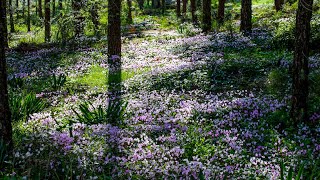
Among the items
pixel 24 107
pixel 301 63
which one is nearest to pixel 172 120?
pixel 301 63

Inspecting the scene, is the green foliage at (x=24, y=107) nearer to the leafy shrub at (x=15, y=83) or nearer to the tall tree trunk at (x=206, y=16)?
the leafy shrub at (x=15, y=83)

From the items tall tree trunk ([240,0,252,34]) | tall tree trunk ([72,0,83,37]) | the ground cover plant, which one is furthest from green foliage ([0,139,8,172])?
tall tree trunk ([240,0,252,34])

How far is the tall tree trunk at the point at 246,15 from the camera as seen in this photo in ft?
62.4

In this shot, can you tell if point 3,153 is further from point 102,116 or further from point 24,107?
point 24,107

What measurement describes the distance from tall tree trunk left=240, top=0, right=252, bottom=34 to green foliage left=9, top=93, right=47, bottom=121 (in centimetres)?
1362

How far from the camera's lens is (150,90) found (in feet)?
36.4

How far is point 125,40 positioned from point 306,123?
18618 mm

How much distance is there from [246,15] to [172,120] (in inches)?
531

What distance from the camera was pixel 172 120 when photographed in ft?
26.8

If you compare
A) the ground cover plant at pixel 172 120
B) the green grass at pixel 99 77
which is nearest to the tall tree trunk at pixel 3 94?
the ground cover plant at pixel 172 120

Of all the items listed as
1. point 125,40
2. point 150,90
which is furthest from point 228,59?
point 125,40

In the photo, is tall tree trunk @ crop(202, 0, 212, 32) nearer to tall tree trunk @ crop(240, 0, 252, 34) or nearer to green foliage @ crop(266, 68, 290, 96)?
tall tree trunk @ crop(240, 0, 252, 34)

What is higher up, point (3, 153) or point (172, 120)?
point (172, 120)

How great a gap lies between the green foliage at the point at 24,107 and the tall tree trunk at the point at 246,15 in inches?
536
